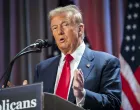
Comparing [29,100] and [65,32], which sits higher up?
[65,32]

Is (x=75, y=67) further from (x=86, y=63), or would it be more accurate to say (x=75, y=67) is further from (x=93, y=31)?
(x=93, y=31)

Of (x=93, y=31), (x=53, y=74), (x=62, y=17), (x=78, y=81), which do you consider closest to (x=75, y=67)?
(x=53, y=74)

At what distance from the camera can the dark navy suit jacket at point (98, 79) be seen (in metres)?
1.90

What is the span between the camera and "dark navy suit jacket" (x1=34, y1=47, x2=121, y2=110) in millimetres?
1899

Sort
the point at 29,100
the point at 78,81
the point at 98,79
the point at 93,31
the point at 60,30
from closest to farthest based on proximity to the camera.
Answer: the point at 29,100
the point at 78,81
the point at 98,79
the point at 60,30
the point at 93,31

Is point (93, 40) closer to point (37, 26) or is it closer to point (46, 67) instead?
point (37, 26)

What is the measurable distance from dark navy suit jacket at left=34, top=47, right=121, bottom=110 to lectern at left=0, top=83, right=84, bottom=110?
1.17ft

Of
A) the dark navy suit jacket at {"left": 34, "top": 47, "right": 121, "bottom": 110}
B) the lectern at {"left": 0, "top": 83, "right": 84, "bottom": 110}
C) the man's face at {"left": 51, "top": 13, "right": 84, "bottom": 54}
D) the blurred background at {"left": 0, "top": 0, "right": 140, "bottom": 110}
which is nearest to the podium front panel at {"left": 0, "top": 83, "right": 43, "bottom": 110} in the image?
the lectern at {"left": 0, "top": 83, "right": 84, "bottom": 110}

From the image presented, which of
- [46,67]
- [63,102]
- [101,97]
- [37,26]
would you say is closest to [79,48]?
[46,67]

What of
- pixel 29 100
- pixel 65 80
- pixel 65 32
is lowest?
pixel 65 80

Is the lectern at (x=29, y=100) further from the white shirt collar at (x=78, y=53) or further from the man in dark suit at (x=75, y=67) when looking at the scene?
the white shirt collar at (x=78, y=53)

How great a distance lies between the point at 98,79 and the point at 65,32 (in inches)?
14.4

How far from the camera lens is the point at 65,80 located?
2.16 meters

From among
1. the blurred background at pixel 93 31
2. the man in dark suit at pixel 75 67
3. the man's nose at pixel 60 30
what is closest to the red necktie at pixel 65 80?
the man in dark suit at pixel 75 67
